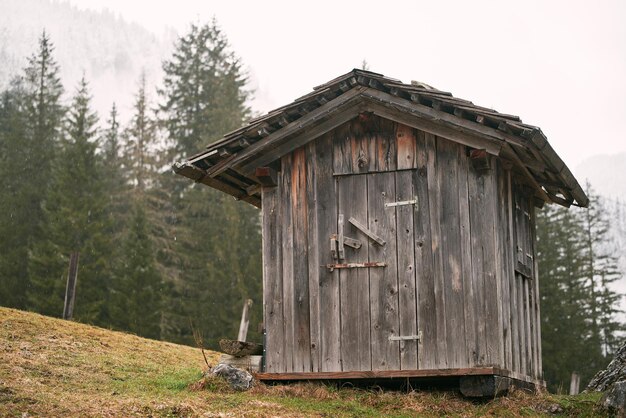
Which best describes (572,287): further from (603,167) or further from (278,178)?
(603,167)

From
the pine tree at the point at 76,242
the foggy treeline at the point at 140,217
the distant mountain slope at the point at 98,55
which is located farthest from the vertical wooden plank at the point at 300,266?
the distant mountain slope at the point at 98,55

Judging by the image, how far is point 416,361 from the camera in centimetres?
1247

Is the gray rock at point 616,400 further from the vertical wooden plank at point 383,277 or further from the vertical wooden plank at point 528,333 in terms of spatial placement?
the vertical wooden plank at point 383,277

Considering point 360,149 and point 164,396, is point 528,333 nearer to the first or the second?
point 360,149

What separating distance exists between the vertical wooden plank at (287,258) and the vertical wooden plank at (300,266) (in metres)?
0.06

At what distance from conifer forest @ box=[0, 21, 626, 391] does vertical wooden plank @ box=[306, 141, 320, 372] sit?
893 inches

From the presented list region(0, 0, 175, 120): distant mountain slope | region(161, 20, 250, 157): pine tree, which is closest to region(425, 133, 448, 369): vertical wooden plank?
region(161, 20, 250, 157): pine tree

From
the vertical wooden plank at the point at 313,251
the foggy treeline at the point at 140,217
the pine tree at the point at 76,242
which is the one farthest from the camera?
the foggy treeline at the point at 140,217

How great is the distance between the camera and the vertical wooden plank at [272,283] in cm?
1338

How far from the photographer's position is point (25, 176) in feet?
164

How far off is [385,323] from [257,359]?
2298 mm

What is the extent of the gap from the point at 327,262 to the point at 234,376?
234 centimetres

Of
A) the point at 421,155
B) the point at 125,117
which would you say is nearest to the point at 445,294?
the point at 421,155

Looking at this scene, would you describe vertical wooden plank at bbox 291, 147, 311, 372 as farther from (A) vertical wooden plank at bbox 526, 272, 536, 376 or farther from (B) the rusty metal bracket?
(A) vertical wooden plank at bbox 526, 272, 536, 376
